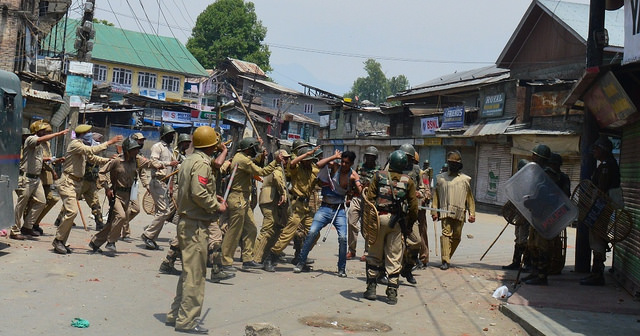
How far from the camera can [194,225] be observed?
656 centimetres

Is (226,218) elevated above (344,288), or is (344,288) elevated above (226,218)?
(226,218)

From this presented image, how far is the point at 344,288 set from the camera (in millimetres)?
9086

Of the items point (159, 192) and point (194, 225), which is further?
point (159, 192)

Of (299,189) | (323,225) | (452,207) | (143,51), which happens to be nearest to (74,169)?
(299,189)

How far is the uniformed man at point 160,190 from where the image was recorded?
11461 mm

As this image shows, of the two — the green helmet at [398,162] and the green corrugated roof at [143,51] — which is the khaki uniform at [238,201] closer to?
the green helmet at [398,162]

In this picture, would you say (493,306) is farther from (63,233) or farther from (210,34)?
(210,34)

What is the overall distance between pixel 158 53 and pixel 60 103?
37180 millimetres

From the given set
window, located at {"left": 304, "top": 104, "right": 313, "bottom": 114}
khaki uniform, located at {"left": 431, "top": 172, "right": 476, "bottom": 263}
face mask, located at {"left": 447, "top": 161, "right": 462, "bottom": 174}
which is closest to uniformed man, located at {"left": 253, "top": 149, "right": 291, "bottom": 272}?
khaki uniform, located at {"left": 431, "top": 172, "right": 476, "bottom": 263}

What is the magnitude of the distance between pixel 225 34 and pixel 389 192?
68445 mm

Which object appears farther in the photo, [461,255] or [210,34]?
[210,34]

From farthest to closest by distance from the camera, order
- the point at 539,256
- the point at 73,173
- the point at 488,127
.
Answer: the point at 488,127, the point at 73,173, the point at 539,256

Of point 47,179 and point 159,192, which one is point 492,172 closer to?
point 159,192

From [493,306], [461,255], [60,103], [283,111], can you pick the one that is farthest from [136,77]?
[493,306]
